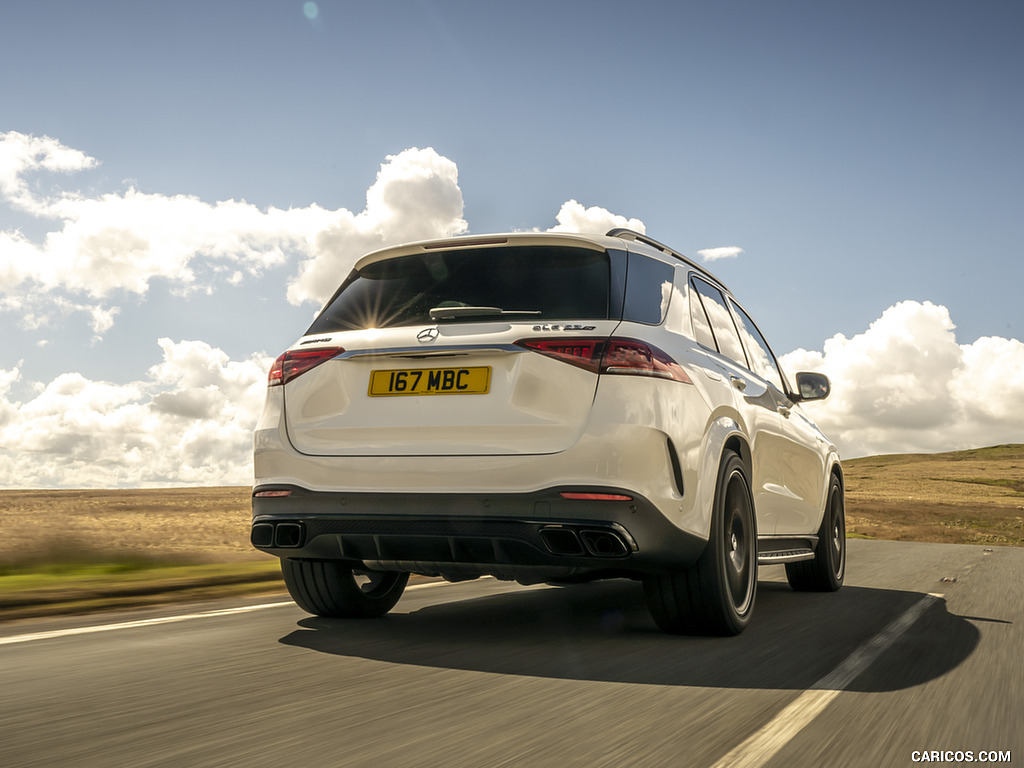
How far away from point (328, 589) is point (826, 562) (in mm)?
4228

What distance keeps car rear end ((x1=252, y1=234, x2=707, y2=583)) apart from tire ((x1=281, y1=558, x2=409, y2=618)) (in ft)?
1.86

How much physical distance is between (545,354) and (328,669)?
→ 5.29 ft

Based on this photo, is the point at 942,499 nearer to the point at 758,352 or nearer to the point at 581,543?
→ the point at 758,352

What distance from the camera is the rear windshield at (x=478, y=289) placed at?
472 centimetres

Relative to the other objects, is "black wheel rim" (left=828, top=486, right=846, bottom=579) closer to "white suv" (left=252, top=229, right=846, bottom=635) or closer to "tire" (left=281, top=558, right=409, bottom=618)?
"white suv" (left=252, top=229, right=846, bottom=635)

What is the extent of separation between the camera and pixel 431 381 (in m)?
4.61

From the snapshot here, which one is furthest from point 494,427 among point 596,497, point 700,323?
point 700,323

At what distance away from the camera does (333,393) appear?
4.83 metres

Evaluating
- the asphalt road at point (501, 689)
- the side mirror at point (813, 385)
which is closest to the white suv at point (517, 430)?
the asphalt road at point (501, 689)

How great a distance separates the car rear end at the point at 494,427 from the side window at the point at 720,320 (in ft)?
3.04

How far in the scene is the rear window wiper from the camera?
4703 millimetres

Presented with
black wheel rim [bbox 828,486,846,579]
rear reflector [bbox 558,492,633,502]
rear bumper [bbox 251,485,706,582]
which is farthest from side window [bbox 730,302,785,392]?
rear reflector [bbox 558,492,633,502]

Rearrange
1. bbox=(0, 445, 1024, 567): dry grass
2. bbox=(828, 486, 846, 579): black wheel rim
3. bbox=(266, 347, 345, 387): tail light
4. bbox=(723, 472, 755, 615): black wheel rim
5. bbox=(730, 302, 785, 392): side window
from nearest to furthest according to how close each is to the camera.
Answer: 1. bbox=(266, 347, 345, 387): tail light
2. bbox=(723, 472, 755, 615): black wheel rim
3. bbox=(730, 302, 785, 392): side window
4. bbox=(828, 486, 846, 579): black wheel rim
5. bbox=(0, 445, 1024, 567): dry grass

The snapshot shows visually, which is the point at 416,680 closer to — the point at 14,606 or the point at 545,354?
the point at 545,354
